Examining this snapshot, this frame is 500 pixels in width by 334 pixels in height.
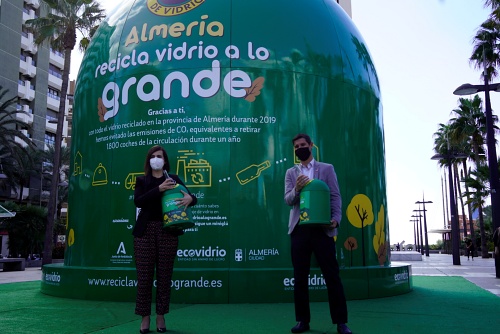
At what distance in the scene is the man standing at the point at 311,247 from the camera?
15.1ft

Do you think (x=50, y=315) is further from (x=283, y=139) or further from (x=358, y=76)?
(x=358, y=76)

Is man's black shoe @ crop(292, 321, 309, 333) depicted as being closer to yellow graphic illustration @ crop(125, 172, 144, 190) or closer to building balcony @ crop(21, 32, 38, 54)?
yellow graphic illustration @ crop(125, 172, 144, 190)

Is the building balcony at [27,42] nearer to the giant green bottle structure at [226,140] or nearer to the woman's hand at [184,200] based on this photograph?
the giant green bottle structure at [226,140]

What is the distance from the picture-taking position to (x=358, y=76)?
Result: 27.7ft

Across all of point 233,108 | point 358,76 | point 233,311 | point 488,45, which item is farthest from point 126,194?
point 488,45

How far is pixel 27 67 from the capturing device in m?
55.4

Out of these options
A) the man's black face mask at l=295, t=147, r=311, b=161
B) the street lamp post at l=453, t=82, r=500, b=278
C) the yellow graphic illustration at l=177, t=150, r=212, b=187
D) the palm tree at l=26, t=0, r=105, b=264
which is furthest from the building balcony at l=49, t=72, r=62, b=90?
the man's black face mask at l=295, t=147, r=311, b=161

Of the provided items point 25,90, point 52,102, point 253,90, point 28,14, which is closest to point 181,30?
point 253,90

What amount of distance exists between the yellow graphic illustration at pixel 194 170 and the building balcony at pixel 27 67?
53.7 m

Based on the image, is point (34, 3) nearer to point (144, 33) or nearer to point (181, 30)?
point (144, 33)

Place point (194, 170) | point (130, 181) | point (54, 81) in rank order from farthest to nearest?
1. point (54, 81)
2. point (130, 181)
3. point (194, 170)

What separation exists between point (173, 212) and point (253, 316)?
187 centimetres

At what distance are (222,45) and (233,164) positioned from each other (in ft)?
6.18

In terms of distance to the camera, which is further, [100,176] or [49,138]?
[49,138]
